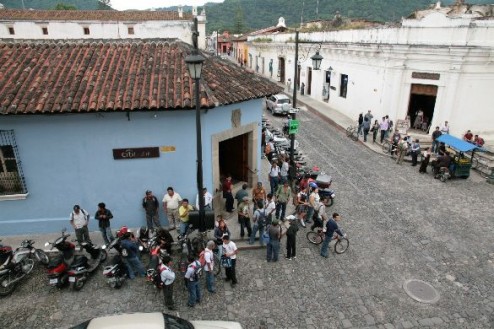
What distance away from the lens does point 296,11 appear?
79.2 meters

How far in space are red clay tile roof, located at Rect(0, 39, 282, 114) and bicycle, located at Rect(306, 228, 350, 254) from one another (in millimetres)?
4717

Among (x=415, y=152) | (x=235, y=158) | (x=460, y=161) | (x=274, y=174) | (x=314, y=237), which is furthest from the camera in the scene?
(x=415, y=152)

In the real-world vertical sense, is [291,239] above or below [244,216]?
below

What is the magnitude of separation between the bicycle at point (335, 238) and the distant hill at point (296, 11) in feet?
142

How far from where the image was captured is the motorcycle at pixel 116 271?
8.85m

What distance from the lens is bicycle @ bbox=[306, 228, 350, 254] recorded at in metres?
10.6

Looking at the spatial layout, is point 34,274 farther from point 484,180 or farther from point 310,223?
point 484,180

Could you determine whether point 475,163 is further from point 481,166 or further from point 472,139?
point 472,139

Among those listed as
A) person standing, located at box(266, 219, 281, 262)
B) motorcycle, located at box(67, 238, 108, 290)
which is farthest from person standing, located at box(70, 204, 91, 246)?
person standing, located at box(266, 219, 281, 262)

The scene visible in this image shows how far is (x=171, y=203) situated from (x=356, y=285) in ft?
18.7

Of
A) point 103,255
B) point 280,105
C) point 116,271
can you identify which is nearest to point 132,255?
point 116,271

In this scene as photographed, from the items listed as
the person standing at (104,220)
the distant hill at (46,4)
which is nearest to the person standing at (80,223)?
the person standing at (104,220)

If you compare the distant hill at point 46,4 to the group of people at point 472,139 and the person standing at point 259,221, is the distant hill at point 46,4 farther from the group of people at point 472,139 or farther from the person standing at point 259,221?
the group of people at point 472,139

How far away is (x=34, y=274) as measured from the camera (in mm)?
9602
